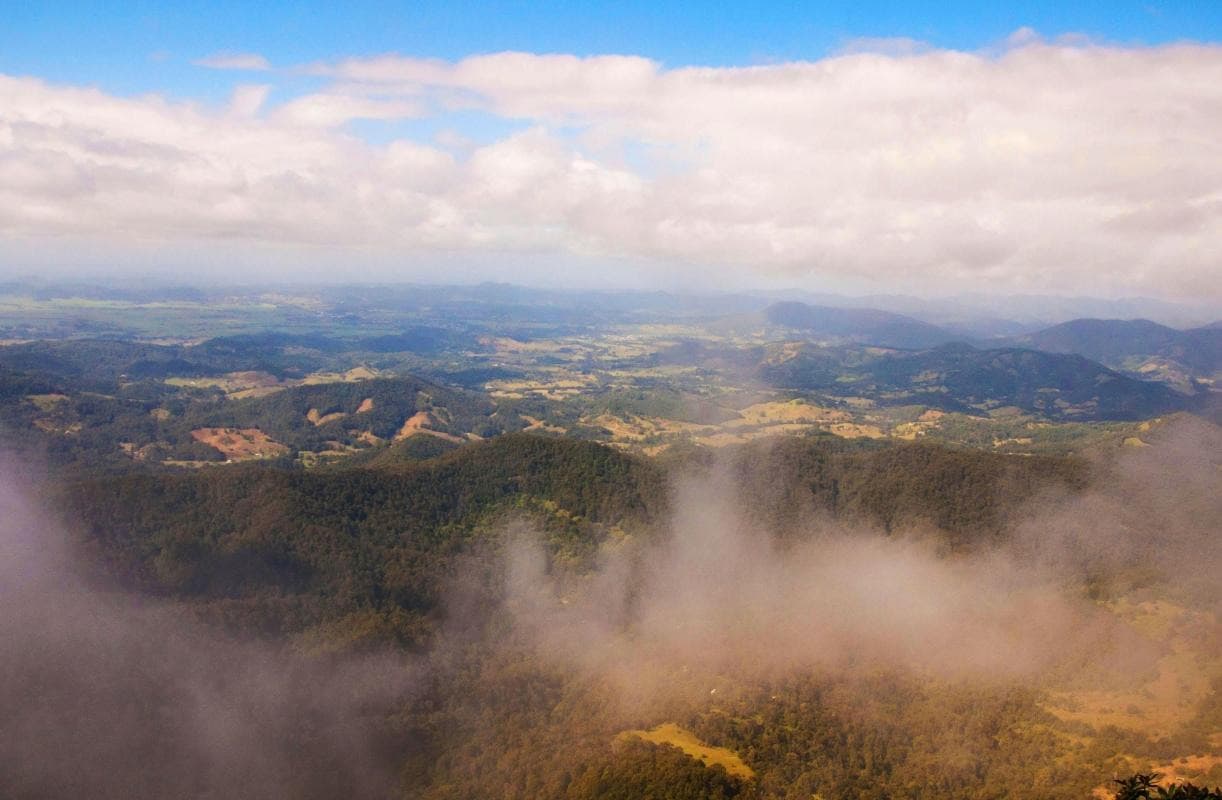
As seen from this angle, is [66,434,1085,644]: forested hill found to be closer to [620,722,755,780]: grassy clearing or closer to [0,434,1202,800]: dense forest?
[0,434,1202,800]: dense forest

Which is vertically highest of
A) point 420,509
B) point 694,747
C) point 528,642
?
point 420,509

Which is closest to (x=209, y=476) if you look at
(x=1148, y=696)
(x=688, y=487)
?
(x=688, y=487)

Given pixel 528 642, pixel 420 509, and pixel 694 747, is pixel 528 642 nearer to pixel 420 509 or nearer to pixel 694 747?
pixel 694 747

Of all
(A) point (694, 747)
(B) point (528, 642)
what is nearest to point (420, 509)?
(B) point (528, 642)


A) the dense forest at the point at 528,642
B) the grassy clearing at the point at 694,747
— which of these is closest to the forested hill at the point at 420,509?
the dense forest at the point at 528,642

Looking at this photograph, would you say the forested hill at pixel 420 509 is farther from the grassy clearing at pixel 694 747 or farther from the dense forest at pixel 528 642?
the grassy clearing at pixel 694 747

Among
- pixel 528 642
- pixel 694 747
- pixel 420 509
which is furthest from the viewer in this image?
pixel 420 509

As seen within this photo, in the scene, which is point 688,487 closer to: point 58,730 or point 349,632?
point 349,632

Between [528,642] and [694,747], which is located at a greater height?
[694,747]

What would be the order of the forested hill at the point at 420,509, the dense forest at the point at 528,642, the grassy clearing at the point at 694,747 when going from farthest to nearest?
the forested hill at the point at 420,509
the grassy clearing at the point at 694,747
the dense forest at the point at 528,642

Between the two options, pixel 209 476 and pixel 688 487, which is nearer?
pixel 209 476

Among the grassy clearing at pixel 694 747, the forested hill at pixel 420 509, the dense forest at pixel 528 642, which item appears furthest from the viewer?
the forested hill at pixel 420 509
